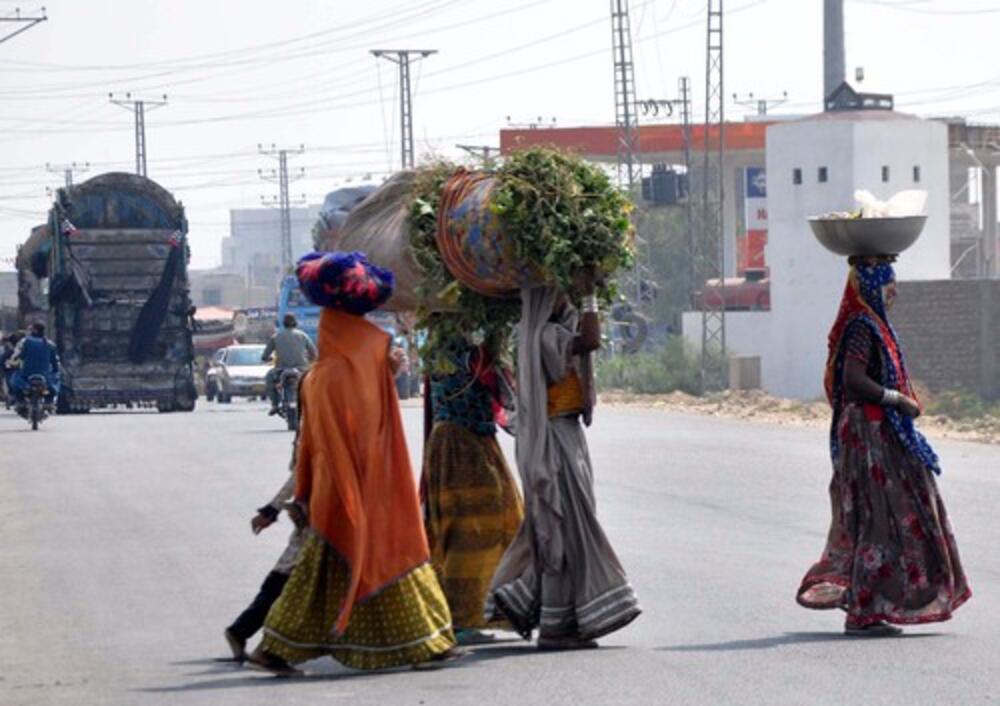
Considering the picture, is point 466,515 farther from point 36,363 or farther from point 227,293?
point 227,293

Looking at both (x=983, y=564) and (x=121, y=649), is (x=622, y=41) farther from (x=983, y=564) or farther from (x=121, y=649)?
(x=121, y=649)

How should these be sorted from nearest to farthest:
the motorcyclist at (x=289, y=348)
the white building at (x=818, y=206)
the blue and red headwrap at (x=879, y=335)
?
1. the blue and red headwrap at (x=879, y=335)
2. the motorcyclist at (x=289, y=348)
3. the white building at (x=818, y=206)

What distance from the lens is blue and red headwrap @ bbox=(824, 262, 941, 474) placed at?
1073cm

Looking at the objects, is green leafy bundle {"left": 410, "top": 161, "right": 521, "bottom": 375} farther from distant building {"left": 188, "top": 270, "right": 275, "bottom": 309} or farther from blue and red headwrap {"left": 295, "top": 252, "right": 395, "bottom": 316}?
distant building {"left": 188, "top": 270, "right": 275, "bottom": 309}

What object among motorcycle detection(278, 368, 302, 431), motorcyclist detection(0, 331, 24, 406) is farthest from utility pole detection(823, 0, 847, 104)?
motorcycle detection(278, 368, 302, 431)

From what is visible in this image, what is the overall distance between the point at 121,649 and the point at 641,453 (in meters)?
15.1

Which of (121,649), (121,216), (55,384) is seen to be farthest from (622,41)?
(121,649)

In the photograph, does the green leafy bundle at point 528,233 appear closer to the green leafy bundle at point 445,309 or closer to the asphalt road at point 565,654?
the green leafy bundle at point 445,309

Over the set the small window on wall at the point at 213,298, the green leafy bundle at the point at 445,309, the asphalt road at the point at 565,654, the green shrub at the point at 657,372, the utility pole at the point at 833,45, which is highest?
the utility pole at the point at 833,45

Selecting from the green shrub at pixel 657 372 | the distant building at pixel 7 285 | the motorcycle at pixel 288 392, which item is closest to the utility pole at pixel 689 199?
the green shrub at pixel 657 372

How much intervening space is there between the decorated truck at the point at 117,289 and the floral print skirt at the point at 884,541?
30.4 m

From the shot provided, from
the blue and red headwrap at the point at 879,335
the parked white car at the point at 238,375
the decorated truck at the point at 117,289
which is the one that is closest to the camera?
the blue and red headwrap at the point at 879,335

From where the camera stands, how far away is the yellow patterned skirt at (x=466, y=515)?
10617 millimetres

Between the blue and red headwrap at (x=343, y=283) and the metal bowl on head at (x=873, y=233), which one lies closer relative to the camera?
the blue and red headwrap at (x=343, y=283)
